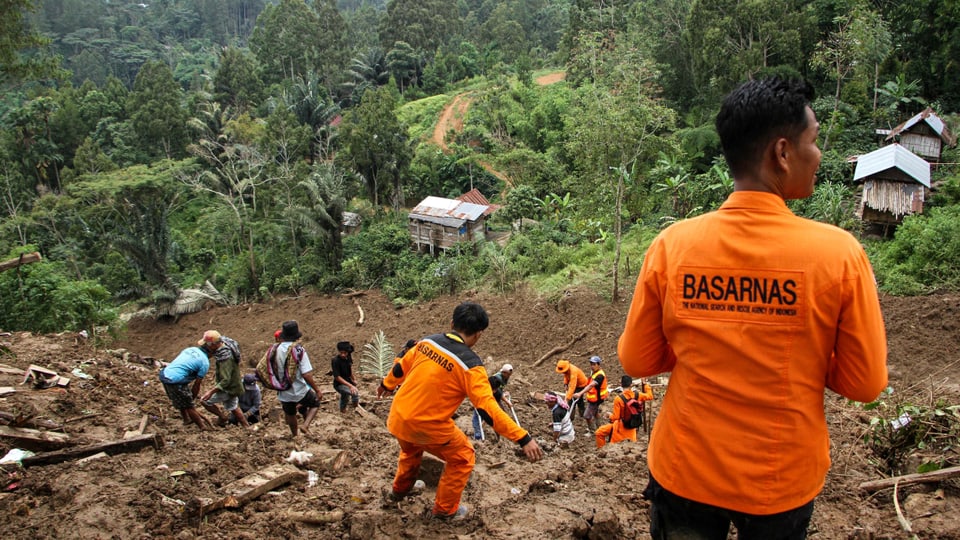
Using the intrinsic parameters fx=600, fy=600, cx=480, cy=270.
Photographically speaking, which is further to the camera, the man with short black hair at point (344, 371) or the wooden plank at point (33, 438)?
the man with short black hair at point (344, 371)

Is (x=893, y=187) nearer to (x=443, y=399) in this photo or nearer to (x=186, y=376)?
(x=443, y=399)

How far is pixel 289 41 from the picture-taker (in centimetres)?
4294

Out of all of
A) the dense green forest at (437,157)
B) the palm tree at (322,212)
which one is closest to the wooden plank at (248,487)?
the dense green forest at (437,157)

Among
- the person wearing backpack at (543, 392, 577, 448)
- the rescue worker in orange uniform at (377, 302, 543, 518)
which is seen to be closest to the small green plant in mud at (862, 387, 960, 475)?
the rescue worker in orange uniform at (377, 302, 543, 518)

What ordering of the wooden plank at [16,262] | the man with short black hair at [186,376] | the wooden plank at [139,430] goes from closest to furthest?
1. the wooden plank at [139,430]
2. the man with short black hair at [186,376]
3. the wooden plank at [16,262]

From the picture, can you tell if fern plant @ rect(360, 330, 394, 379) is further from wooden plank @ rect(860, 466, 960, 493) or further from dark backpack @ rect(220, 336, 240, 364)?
wooden plank @ rect(860, 466, 960, 493)

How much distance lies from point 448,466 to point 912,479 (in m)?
2.87

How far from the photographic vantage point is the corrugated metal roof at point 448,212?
20.1 metres

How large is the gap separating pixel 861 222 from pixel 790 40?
820 centimetres

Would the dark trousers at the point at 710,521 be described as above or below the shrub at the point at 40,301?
above

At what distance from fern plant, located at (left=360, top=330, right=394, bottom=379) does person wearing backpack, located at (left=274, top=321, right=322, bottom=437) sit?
19.2ft

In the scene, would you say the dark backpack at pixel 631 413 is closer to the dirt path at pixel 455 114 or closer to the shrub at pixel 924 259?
the shrub at pixel 924 259

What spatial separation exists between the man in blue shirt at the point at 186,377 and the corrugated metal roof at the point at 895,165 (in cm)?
1348

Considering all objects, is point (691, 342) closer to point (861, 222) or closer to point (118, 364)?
point (118, 364)
